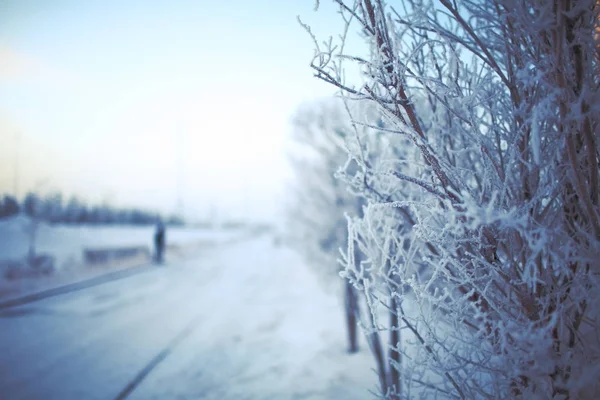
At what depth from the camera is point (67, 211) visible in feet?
99.9

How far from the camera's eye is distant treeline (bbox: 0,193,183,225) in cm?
1920

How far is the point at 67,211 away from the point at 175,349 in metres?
32.5

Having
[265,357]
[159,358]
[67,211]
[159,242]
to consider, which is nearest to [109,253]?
[159,242]

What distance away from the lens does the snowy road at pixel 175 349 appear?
5.00 meters

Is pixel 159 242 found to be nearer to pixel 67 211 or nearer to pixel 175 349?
pixel 175 349

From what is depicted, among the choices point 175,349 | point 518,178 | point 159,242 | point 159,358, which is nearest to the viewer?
point 518,178

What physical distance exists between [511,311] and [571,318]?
0.29 meters

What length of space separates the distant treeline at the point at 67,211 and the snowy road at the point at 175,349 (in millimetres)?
10046

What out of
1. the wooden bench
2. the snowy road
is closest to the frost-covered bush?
the snowy road

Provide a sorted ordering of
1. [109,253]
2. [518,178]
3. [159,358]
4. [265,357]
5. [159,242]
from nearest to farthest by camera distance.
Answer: [518,178] < [159,358] < [265,357] < [109,253] < [159,242]

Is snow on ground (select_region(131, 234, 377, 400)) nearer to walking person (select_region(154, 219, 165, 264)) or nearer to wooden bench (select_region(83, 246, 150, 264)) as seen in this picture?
wooden bench (select_region(83, 246, 150, 264))

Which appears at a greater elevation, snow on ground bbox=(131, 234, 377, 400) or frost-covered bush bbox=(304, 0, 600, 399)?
frost-covered bush bbox=(304, 0, 600, 399)

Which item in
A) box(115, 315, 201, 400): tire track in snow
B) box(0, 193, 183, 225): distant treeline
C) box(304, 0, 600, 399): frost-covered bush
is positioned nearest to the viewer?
box(304, 0, 600, 399): frost-covered bush

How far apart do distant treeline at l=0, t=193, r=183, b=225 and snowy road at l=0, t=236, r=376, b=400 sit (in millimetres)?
10046
